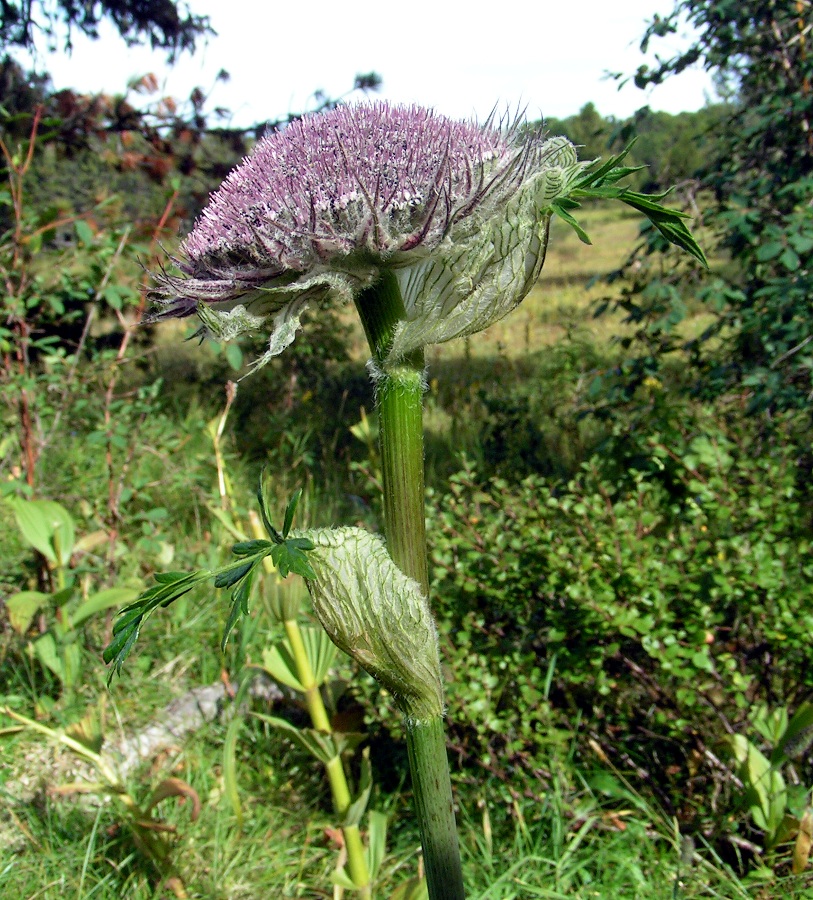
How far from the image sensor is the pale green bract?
1082 mm

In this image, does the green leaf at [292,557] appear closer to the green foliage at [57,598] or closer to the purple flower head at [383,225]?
the purple flower head at [383,225]

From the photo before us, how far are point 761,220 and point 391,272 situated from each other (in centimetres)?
274

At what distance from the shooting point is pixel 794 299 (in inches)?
110

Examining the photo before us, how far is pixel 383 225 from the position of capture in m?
1.01

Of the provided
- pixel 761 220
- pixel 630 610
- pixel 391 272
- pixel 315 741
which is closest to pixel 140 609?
pixel 391 272

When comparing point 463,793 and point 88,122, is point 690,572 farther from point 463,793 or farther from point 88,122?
point 88,122

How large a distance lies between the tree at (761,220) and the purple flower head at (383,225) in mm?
2020

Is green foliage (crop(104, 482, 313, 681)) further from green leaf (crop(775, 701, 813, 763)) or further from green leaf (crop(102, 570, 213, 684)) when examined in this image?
green leaf (crop(775, 701, 813, 763))

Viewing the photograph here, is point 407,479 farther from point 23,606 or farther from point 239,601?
point 23,606

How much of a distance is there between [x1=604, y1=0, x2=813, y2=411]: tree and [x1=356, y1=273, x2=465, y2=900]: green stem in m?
2.07

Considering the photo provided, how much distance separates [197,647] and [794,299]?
2630 millimetres

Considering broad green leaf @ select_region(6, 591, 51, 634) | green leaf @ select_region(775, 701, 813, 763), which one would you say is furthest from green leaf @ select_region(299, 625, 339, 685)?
green leaf @ select_region(775, 701, 813, 763)

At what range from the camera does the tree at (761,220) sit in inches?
111

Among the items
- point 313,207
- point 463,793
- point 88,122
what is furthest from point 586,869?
point 88,122
